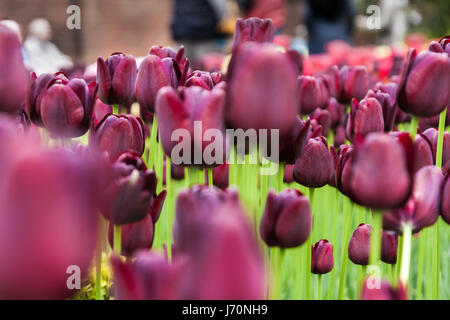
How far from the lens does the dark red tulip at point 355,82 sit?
1.14m

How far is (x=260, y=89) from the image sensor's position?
0.44m

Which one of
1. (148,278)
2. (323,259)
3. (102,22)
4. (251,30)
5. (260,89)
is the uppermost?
(102,22)

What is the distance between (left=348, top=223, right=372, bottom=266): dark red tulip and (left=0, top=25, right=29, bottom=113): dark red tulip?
0.43 metres

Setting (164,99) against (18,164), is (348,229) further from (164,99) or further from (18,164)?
(18,164)

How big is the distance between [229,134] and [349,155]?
145mm

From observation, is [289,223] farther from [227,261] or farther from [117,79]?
[117,79]

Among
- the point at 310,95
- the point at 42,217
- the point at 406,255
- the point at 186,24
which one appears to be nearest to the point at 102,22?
the point at 186,24

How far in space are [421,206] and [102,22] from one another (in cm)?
901

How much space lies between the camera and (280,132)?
0.48 m

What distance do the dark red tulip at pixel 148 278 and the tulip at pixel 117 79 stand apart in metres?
0.52

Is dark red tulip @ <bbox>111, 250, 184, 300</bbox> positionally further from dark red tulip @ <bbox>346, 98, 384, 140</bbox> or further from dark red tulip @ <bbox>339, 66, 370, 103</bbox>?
dark red tulip @ <bbox>339, 66, 370, 103</bbox>

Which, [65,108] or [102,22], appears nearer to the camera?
[65,108]

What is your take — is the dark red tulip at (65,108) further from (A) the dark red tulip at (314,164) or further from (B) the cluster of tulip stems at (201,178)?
(A) the dark red tulip at (314,164)

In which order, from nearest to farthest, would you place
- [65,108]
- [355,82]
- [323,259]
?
[65,108] < [323,259] < [355,82]
